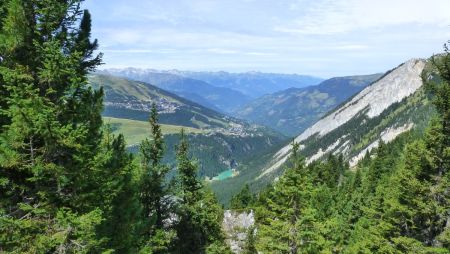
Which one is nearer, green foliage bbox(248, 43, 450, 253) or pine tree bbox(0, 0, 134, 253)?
pine tree bbox(0, 0, 134, 253)

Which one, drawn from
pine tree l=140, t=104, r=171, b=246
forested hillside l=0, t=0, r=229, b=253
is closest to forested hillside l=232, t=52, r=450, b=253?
pine tree l=140, t=104, r=171, b=246

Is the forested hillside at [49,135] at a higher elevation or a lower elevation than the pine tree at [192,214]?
higher

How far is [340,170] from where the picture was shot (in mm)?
119750

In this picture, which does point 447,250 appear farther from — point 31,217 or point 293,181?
point 31,217

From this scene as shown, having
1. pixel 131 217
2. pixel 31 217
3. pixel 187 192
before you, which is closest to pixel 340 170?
pixel 187 192

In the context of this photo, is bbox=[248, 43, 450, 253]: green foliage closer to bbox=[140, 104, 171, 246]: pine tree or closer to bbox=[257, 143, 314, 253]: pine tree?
bbox=[257, 143, 314, 253]: pine tree

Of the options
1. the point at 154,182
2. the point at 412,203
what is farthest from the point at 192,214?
the point at 412,203

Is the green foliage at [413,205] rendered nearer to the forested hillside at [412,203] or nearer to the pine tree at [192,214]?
the forested hillside at [412,203]

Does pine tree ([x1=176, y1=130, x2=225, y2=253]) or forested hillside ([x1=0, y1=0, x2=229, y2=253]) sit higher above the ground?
forested hillside ([x1=0, y1=0, x2=229, y2=253])

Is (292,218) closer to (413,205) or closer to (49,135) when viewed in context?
(413,205)

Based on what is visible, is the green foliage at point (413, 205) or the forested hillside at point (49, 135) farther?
the green foliage at point (413, 205)

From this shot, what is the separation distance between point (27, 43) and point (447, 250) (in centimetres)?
2179

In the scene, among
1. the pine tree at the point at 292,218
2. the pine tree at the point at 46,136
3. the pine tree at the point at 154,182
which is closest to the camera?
the pine tree at the point at 46,136

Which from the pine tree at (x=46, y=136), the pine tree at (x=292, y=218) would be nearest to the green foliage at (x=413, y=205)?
the pine tree at (x=292, y=218)
